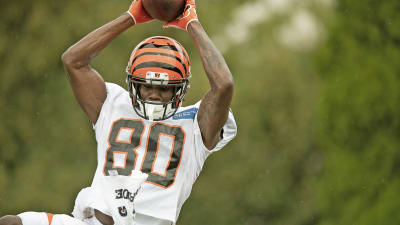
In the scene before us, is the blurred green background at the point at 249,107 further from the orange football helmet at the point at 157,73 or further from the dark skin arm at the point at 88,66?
the dark skin arm at the point at 88,66

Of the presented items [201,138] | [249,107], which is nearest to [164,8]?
[201,138]

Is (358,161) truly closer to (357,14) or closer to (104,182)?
(357,14)

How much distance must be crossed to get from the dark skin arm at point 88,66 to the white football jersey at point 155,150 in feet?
0.27

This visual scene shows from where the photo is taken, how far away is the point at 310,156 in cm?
1115

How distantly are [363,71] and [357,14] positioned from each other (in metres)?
0.78

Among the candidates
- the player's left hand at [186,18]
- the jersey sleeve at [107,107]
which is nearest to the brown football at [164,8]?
the player's left hand at [186,18]

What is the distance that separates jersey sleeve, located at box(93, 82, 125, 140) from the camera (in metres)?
4.43

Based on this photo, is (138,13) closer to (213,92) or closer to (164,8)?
(164,8)

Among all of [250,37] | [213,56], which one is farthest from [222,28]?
[213,56]

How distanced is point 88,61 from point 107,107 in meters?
0.31

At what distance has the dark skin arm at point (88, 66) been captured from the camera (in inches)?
172

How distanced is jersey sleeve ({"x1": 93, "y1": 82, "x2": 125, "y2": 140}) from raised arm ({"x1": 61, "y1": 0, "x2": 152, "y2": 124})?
0.03m

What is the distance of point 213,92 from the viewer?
421 cm

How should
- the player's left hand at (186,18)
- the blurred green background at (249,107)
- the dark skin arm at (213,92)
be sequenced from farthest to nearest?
the blurred green background at (249,107)
the player's left hand at (186,18)
the dark skin arm at (213,92)
